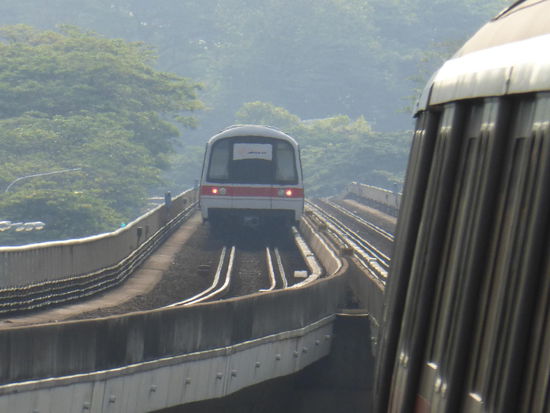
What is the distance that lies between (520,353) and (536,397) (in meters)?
0.22

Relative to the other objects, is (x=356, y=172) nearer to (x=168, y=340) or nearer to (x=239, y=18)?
(x=239, y=18)

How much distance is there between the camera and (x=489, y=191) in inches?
188

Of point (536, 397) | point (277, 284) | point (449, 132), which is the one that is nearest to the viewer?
point (536, 397)

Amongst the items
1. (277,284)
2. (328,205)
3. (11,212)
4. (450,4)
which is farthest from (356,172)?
(277,284)

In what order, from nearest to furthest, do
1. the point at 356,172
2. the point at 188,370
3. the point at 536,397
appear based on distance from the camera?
the point at 536,397 → the point at 188,370 → the point at 356,172

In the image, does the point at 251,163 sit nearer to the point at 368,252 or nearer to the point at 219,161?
the point at 219,161

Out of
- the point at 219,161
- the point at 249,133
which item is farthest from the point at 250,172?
the point at 249,133

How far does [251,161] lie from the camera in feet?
107

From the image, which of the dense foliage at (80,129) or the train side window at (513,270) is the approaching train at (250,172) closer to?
the train side window at (513,270)

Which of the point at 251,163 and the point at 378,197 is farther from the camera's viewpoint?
the point at 378,197

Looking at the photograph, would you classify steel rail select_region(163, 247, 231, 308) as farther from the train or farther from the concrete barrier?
the train

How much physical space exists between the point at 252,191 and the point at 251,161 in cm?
84

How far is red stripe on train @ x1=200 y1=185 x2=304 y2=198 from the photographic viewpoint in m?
32.5

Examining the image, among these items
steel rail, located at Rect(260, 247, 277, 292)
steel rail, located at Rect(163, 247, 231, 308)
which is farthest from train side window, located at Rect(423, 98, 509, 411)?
steel rail, located at Rect(260, 247, 277, 292)
